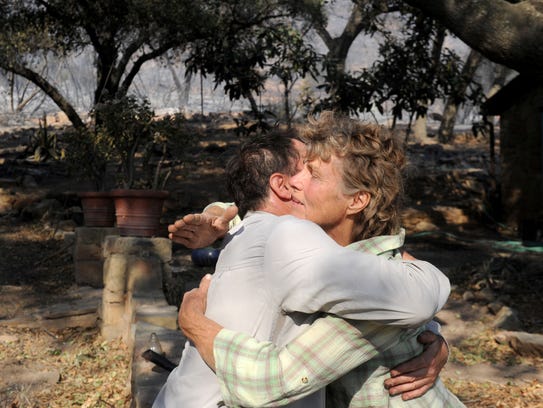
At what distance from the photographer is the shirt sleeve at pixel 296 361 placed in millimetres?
1540

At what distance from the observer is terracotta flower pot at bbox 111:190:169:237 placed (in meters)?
7.14

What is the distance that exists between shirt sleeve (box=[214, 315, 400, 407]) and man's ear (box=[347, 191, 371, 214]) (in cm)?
34

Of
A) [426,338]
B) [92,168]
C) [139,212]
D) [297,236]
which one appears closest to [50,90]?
[92,168]

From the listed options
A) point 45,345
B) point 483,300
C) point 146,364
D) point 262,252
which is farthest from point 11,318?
point 262,252

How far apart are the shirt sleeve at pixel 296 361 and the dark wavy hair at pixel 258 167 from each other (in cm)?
53

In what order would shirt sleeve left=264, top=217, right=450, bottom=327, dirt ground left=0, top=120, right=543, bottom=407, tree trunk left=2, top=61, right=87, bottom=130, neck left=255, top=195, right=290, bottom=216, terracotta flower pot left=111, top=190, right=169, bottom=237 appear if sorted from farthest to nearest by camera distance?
tree trunk left=2, top=61, right=87, bottom=130, terracotta flower pot left=111, top=190, right=169, bottom=237, dirt ground left=0, top=120, right=543, bottom=407, neck left=255, top=195, right=290, bottom=216, shirt sleeve left=264, top=217, right=450, bottom=327

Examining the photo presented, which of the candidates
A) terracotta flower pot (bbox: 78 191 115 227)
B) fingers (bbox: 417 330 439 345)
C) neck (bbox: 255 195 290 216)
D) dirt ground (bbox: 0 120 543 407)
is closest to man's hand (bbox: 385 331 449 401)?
fingers (bbox: 417 330 439 345)

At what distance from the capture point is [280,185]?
198 centimetres

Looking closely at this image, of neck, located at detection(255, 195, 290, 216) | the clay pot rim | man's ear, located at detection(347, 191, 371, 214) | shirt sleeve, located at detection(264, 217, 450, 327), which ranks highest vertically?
man's ear, located at detection(347, 191, 371, 214)

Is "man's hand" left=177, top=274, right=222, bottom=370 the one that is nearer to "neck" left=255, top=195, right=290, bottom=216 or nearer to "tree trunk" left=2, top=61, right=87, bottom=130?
"neck" left=255, top=195, right=290, bottom=216

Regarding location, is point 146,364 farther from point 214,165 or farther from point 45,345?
point 214,165

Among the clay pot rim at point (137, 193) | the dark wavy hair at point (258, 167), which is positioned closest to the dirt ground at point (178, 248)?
the dark wavy hair at point (258, 167)

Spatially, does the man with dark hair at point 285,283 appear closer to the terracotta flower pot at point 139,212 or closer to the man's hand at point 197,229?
the man's hand at point 197,229

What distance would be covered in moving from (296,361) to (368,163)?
52 cm
